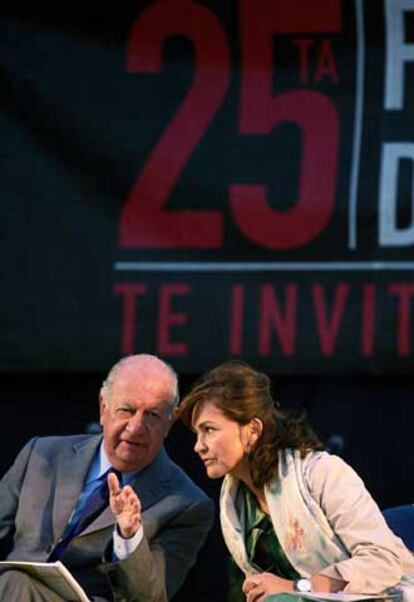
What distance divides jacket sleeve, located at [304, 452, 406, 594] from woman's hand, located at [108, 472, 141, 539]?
0.45 meters

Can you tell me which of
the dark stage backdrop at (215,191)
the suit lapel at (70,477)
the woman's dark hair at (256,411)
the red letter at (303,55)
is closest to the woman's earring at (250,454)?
the woman's dark hair at (256,411)

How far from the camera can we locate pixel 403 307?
6.43 meters

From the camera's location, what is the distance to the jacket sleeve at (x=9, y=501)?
5.76 m

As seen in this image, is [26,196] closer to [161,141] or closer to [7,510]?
[161,141]

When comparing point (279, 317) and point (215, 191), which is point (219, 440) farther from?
point (215, 191)

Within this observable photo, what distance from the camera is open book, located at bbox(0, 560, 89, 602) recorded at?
5254 mm

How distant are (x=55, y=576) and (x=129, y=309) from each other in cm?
139

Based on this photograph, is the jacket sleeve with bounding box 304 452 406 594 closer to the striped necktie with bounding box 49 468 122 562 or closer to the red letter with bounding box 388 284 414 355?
the striped necktie with bounding box 49 468 122 562

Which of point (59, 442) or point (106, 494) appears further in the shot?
point (59, 442)

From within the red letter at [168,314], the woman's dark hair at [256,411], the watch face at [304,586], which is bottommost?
the watch face at [304,586]

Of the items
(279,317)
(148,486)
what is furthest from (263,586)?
(279,317)

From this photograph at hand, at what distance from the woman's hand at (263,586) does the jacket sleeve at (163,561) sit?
38 cm

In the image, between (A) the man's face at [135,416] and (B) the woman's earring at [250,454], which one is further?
(A) the man's face at [135,416]

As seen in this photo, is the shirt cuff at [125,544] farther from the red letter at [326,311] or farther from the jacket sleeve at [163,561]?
the red letter at [326,311]
